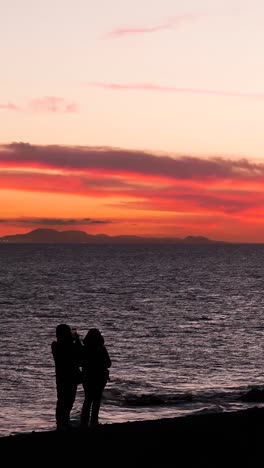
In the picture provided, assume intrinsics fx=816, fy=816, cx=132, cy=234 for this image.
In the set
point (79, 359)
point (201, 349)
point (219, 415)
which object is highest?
point (79, 359)

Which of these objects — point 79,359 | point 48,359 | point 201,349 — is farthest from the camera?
point 201,349

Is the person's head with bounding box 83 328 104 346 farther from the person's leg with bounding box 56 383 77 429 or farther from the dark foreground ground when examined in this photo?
the dark foreground ground

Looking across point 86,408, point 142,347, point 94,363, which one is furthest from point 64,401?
point 142,347

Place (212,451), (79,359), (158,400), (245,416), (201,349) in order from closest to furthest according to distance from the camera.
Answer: (212,451) → (79,359) → (245,416) → (158,400) → (201,349)

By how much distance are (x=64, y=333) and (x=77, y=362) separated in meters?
0.63

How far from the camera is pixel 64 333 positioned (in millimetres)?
14789

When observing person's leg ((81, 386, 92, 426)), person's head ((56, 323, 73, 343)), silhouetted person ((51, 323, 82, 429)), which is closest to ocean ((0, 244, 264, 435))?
person's leg ((81, 386, 92, 426))

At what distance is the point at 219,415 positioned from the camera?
1647 cm

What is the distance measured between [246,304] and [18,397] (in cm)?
6478

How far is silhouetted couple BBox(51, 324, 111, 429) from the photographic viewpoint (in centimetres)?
1488

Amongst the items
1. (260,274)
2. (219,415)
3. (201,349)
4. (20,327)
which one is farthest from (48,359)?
(260,274)

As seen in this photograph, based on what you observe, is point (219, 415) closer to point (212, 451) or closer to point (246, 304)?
point (212, 451)

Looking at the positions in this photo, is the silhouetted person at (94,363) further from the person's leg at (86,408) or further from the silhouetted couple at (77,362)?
the person's leg at (86,408)

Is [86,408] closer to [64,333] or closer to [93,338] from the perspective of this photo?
[93,338]
